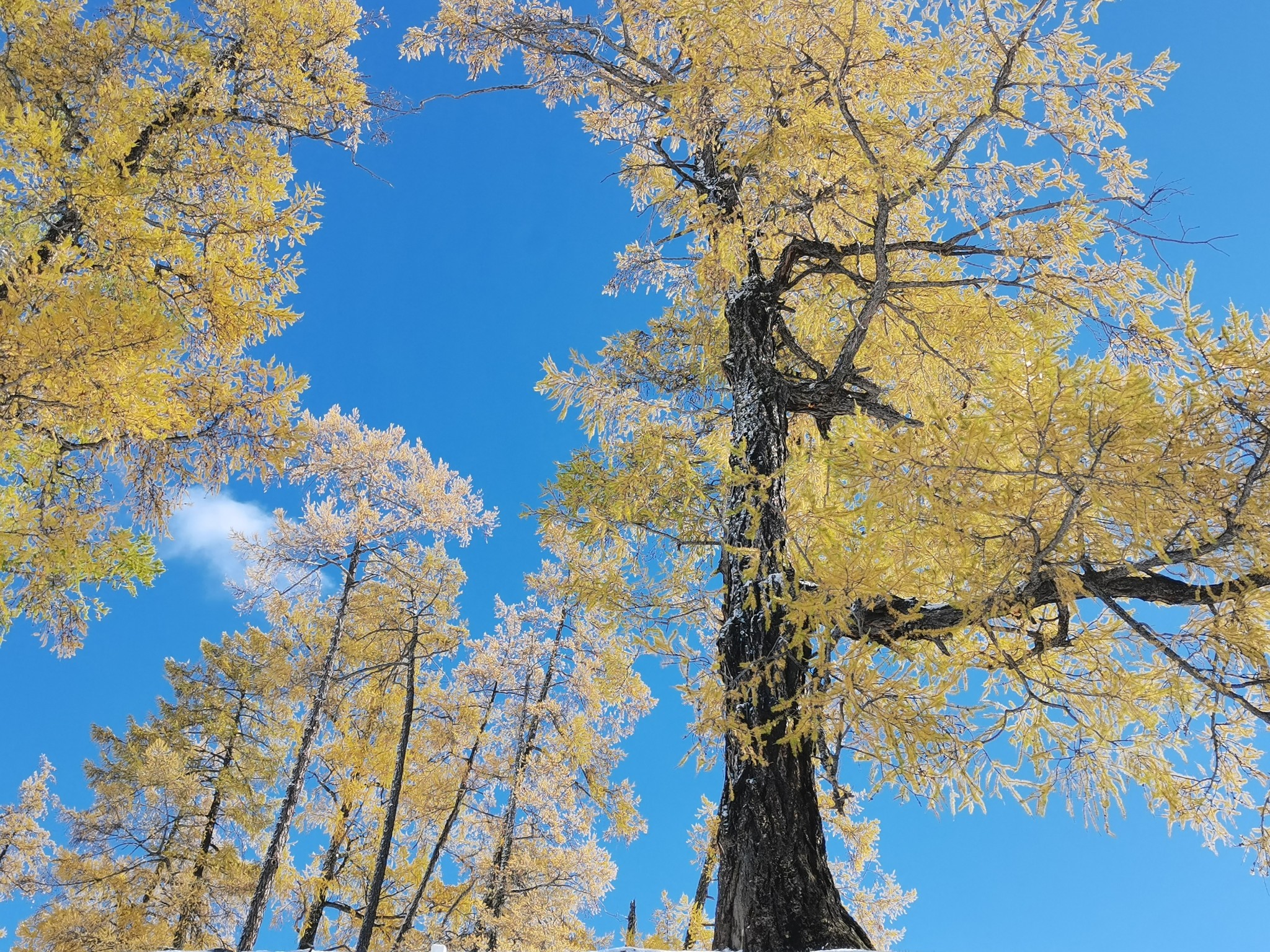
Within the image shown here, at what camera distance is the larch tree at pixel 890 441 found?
3311 millimetres

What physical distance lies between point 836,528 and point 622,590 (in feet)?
5.73

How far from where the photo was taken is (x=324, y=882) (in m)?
11.9

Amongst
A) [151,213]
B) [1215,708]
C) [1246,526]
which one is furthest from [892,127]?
[151,213]

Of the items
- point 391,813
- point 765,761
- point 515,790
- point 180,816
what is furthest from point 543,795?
point 765,761

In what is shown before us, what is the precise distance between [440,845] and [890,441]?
A: 10.4 meters

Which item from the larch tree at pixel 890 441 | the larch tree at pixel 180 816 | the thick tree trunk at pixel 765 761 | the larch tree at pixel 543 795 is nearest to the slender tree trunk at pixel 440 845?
the larch tree at pixel 543 795

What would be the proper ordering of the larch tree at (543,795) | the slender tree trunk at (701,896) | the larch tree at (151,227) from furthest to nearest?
1. the larch tree at (543,795)
2. the slender tree trunk at (701,896)
3. the larch tree at (151,227)

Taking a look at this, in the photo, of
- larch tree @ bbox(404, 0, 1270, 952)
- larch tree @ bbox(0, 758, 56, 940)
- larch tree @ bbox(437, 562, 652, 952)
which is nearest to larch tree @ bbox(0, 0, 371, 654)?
larch tree @ bbox(404, 0, 1270, 952)

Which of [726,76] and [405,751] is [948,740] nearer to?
[726,76]

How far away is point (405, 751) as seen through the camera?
410 inches

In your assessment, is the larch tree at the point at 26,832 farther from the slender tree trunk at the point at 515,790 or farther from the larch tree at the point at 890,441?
the larch tree at the point at 890,441

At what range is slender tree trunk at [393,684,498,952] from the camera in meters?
10.9

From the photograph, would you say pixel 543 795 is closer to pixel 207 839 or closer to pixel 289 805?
pixel 289 805

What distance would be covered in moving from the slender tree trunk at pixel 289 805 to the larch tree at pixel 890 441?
598cm
